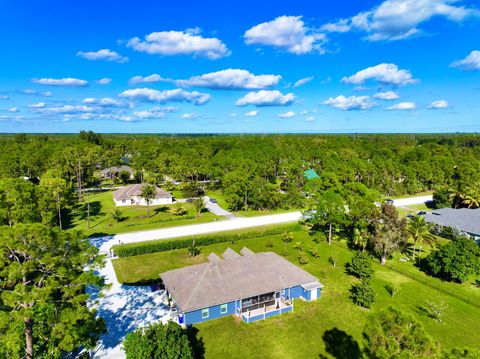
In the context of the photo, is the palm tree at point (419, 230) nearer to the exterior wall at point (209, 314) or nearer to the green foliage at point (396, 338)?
the exterior wall at point (209, 314)

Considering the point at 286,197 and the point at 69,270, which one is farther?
the point at 286,197

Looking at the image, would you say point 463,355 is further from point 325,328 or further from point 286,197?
point 286,197

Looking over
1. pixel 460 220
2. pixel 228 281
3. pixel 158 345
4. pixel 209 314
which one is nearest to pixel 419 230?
pixel 460 220

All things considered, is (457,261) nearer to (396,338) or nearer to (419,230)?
(419,230)

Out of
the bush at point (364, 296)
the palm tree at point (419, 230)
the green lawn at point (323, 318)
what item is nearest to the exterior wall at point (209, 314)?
the green lawn at point (323, 318)

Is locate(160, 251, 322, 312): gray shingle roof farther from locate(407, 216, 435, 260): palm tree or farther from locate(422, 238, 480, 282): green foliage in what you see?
locate(407, 216, 435, 260): palm tree

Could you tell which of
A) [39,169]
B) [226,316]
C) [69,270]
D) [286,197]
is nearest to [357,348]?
[226,316]
